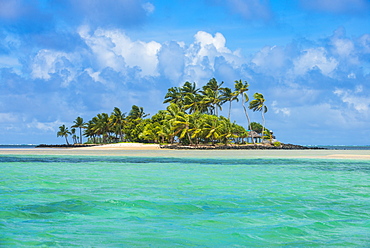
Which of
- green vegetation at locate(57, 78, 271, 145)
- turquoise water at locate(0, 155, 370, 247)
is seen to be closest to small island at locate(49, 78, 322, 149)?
green vegetation at locate(57, 78, 271, 145)

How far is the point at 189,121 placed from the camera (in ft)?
244

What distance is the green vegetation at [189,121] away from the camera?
245 ft

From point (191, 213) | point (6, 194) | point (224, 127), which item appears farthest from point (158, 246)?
point (224, 127)

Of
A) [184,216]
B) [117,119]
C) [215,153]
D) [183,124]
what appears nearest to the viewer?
[184,216]

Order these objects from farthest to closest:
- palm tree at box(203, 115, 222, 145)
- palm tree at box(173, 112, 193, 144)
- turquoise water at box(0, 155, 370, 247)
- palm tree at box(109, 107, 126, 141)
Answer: palm tree at box(109, 107, 126, 141), palm tree at box(203, 115, 222, 145), palm tree at box(173, 112, 193, 144), turquoise water at box(0, 155, 370, 247)

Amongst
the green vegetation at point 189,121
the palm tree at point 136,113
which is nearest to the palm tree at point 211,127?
the green vegetation at point 189,121

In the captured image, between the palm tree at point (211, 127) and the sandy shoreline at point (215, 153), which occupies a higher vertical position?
the palm tree at point (211, 127)

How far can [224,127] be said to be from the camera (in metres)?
77.7

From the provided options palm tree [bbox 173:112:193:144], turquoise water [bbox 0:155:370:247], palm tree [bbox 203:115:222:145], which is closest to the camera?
turquoise water [bbox 0:155:370:247]

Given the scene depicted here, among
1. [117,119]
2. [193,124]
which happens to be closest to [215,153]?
[193,124]

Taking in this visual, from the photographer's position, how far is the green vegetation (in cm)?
7469

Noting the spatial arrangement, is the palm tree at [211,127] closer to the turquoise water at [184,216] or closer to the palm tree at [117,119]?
the palm tree at [117,119]

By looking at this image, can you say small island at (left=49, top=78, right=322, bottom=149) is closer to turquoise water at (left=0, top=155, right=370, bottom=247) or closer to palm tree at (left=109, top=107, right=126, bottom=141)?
palm tree at (left=109, top=107, right=126, bottom=141)

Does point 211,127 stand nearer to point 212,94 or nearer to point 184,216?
point 212,94
